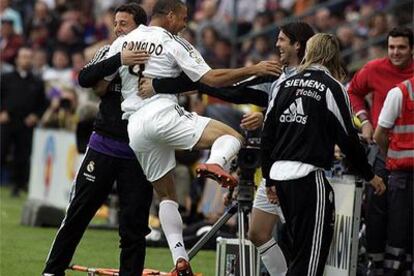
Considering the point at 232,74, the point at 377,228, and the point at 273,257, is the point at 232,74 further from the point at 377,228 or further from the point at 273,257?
the point at 377,228

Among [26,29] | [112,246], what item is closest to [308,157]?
[112,246]

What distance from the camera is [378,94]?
12.2 metres

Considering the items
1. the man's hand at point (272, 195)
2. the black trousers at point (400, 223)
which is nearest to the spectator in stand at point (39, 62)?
the black trousers at point (400, 223)

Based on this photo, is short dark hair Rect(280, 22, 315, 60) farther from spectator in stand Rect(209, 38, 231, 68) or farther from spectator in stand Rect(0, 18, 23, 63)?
spectator in stand Rect(0, 18, 23, 63)

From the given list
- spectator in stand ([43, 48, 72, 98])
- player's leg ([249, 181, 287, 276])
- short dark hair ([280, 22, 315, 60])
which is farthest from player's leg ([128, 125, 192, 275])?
spectator in stand ([43, 48, 72, 98])

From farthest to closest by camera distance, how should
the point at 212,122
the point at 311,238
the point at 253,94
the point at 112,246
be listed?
the point at 112,246
the point at 253,94
the point at 212,122
the point at 311,238

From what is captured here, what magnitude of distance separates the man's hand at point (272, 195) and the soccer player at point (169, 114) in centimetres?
37

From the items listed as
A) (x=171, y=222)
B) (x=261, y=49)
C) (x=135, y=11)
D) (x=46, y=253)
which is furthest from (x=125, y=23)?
(x=261, y=49)

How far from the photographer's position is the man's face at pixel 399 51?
11.9 m

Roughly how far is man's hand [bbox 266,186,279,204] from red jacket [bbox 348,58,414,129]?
253cm

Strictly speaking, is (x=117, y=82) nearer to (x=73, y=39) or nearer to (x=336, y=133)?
(x=336, y=133)

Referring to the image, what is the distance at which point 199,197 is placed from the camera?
55.6ft

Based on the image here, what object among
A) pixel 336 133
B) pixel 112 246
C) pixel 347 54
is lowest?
pixel 112 246

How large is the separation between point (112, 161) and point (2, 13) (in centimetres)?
1592
